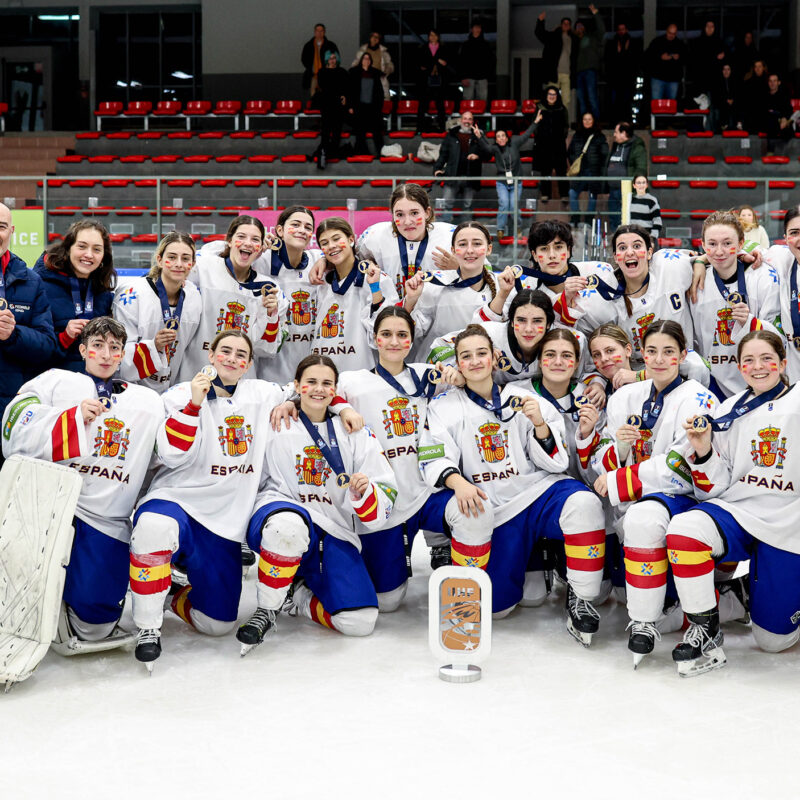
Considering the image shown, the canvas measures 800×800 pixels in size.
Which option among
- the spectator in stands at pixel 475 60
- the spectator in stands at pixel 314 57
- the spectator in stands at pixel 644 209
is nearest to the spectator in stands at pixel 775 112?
the spectator in stands at pixel 475 60

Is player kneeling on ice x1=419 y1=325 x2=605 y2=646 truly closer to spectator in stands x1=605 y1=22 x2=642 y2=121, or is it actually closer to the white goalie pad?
the white goalie pad

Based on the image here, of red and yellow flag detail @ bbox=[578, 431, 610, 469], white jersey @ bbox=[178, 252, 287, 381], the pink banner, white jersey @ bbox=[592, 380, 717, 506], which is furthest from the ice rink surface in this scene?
the pink banner

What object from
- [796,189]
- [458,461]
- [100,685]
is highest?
[796,189]

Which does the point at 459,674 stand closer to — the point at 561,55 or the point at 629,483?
the point at 629,483

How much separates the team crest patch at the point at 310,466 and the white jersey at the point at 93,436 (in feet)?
2.01

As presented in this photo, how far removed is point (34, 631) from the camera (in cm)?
356

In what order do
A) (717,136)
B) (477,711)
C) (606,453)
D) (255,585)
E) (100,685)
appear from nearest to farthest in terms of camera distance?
(477,711) → (100,685) → (606,453) → (255,585) → (717,136)

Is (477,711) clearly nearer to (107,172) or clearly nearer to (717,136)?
(717,136)

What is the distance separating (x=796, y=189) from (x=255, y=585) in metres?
6.51

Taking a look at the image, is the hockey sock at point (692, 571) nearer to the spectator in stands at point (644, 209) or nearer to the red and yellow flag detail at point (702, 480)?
the red and yellow flag detail at point (702, 480)

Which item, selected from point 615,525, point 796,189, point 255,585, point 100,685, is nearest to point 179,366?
point 255,585

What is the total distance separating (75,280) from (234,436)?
1.19 meters

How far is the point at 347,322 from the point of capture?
5.23 m

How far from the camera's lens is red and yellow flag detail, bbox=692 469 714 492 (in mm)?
3872
